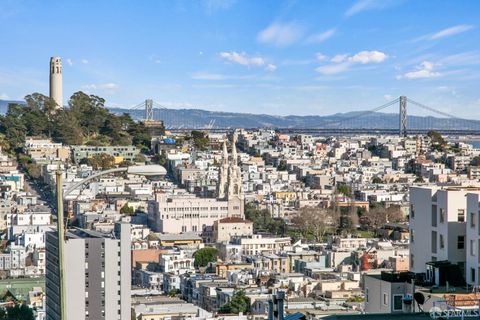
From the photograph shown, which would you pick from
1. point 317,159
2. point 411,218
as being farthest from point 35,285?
point 317,159

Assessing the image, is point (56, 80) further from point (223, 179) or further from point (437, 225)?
point (437, 225)

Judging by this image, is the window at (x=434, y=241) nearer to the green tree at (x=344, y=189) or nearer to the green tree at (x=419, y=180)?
the green tree at (x=344, y=189)

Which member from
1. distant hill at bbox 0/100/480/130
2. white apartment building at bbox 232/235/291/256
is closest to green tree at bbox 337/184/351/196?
white apartment building at bbox 232/235/291/256

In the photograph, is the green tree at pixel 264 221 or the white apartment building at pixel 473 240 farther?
the green tree at pixel 264 221

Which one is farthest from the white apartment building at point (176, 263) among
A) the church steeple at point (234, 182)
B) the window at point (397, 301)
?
the window at point (397, 301)

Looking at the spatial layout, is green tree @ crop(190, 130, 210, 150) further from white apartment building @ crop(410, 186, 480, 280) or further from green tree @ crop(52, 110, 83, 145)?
white apartment building @ crop(410, 186, 480, 280)

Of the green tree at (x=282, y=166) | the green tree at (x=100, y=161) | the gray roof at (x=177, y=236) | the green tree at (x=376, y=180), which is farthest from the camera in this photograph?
the green tree at (x=282, y=166)
